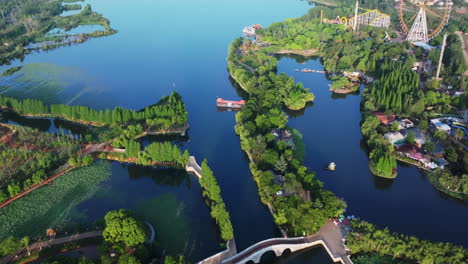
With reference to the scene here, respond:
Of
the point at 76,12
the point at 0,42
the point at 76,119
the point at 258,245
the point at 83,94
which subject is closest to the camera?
the point at 258,245

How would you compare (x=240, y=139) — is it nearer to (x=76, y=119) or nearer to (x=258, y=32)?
(x=76, y=119)

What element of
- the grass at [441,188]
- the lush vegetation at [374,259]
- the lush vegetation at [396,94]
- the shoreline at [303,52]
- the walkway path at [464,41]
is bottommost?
the lush vegetation at [374,259]

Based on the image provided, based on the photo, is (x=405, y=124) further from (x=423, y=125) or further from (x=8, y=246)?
(x=8, y=246)

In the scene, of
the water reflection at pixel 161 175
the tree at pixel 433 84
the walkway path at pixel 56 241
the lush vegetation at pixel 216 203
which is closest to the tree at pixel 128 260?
the walkway path at pixel 56 241

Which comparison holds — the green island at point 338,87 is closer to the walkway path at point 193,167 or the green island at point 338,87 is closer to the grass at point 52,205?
the walkway path at point 193,167

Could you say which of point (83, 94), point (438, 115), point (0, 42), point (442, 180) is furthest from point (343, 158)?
point (0, 42)

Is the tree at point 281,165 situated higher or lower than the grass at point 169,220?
higher

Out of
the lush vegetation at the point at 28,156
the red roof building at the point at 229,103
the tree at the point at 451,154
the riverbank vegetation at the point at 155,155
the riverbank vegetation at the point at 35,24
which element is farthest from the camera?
the riverbank vegetation at the point at 35,24

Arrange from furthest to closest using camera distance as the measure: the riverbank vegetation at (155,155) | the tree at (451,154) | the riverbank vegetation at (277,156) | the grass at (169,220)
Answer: the riverbank vegetation at (155,155) < the tree at (451,154) < the riverbank vegetation at (277,156) < the grass at (169,220)
